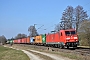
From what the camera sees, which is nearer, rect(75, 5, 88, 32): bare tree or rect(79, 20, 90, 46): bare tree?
rect(79, 20, 90, 46): bare tree

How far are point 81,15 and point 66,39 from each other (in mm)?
32798

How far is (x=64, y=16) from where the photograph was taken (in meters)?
72.1

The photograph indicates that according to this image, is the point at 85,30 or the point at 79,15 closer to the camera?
the point at 85,30

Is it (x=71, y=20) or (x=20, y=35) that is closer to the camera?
(x=71, y=20)

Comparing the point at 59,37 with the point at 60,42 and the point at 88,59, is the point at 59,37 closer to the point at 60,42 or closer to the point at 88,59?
the point at 60,42

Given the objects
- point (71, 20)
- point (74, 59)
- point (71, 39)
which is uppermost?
point (71, 20)

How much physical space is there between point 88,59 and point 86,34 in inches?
1169

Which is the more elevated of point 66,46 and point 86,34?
point 86,34

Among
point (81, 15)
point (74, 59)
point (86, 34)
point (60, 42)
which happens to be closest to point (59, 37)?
point (60, 42)

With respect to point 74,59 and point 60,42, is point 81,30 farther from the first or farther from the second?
point 74,59

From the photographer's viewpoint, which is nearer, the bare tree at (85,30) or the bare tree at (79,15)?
the bare tree at (85,30)

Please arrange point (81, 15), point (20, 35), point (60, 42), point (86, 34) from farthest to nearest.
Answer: point (20, 35), point (81, 15), point (86, 34), point (60, 42)

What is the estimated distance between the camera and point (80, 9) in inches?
2603

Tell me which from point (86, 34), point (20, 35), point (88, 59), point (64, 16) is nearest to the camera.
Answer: point (88, 59)
